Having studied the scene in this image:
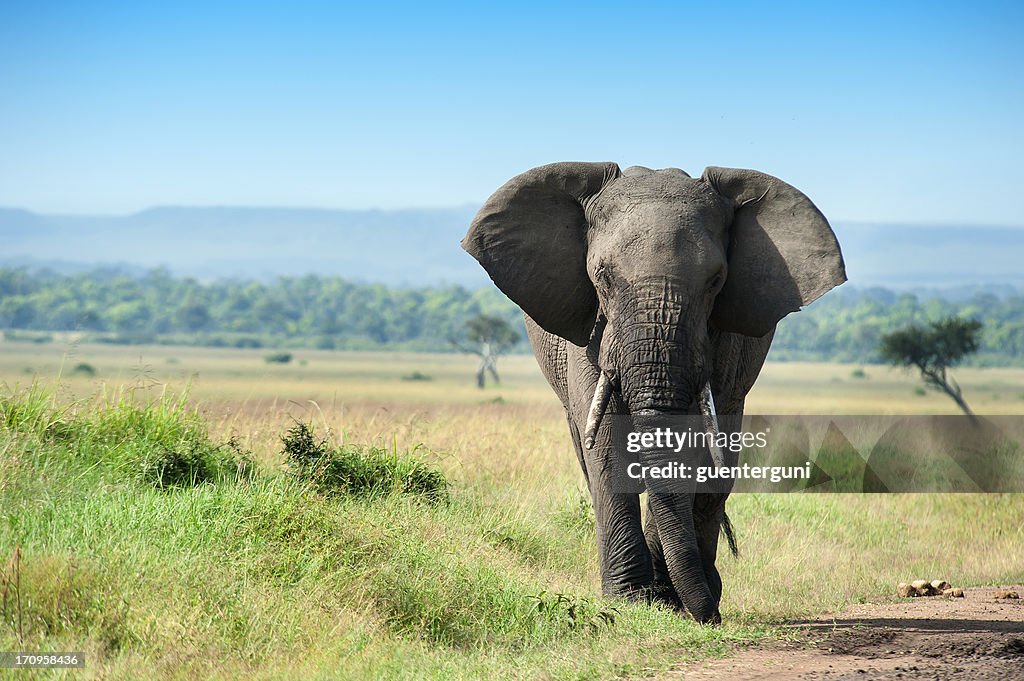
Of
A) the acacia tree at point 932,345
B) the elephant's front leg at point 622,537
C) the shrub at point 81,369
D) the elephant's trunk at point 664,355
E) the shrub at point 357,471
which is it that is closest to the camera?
the elephant's trunk at point 664,355

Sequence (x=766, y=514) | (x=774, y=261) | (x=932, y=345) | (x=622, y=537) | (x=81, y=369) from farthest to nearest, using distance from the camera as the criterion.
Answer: (x=932, y=345) → (x=81, y=369) → (x=766, y=514) → (x=622, y=537) → (x=774, y=261)

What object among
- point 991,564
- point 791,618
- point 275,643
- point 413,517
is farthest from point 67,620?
point 991,564

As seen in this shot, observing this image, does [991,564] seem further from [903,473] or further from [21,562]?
[21,562]

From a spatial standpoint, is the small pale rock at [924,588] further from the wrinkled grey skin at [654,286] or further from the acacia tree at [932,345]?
the acacia tree at [932,345]

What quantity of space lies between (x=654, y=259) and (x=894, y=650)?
2526 mm

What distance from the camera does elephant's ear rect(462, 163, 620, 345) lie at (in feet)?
25.9

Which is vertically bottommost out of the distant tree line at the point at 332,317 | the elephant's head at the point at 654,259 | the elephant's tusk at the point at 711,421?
the distant tree line at the point at 332,317

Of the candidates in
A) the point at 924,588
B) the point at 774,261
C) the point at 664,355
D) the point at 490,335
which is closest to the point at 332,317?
the point at 490,335

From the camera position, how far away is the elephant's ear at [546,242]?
7.88 meters

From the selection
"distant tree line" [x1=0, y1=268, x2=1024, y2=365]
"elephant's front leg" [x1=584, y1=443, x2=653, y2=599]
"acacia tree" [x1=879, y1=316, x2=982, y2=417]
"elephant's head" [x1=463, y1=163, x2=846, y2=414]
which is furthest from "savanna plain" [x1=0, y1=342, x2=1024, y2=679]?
"distant tree line" [x1=0, y1=268, x2=1024, y2=365]

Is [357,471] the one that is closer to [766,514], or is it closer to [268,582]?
[268,582]

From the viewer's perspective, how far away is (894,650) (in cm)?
693

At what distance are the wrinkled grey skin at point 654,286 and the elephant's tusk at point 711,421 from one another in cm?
6

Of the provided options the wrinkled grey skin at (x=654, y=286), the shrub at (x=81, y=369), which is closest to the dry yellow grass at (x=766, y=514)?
the wrinkled grey skin at (x=654, y=286)
